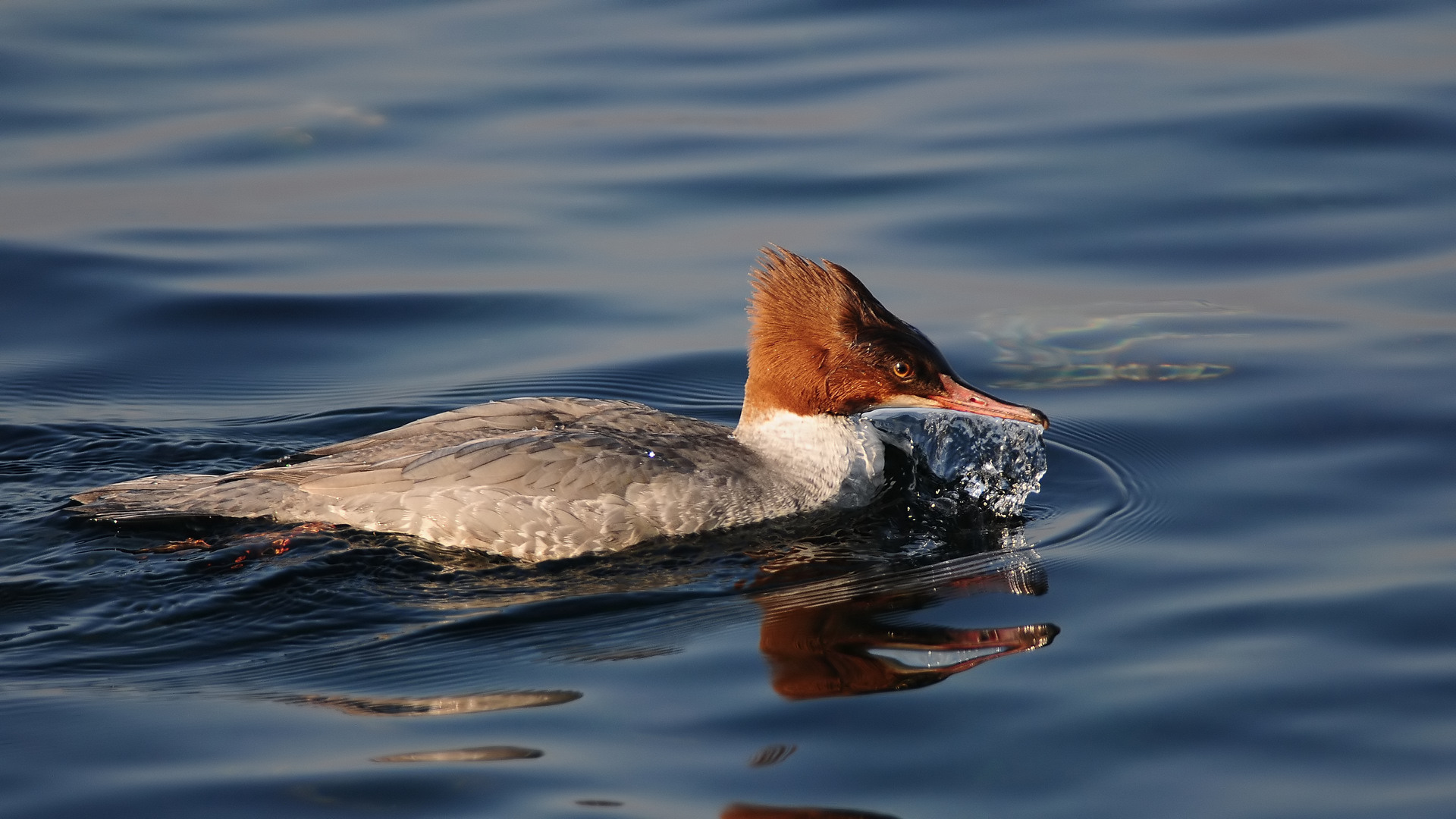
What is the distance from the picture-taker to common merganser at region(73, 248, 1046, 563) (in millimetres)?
7188

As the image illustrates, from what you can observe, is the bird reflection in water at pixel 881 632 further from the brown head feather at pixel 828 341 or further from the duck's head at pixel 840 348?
the brown head feather at pixel 828 341

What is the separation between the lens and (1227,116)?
42.7 feet

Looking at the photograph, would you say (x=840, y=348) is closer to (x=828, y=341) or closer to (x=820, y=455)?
(x=828, y=341)

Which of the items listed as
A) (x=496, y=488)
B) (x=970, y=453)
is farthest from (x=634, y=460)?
(x=970, y=453)

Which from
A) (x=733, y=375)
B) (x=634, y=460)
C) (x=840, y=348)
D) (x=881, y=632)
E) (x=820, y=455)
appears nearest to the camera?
(x=881, y=632)

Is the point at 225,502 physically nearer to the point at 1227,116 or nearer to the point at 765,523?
the point at 765,523

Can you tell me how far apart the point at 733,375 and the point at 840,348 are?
6.87ft

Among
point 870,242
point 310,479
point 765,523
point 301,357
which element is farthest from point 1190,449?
point 301,357

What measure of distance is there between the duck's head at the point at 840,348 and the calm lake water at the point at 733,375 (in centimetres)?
75

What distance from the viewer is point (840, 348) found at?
303 inches

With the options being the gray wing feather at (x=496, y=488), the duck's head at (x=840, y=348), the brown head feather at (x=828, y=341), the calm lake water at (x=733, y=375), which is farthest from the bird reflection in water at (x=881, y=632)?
the brown head feather at (x=828, y=341)

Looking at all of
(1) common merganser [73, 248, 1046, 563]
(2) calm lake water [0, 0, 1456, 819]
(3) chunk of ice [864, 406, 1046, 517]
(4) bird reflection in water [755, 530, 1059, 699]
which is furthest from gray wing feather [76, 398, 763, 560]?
(3) chunk of ice [864, 406, 1046, 517]

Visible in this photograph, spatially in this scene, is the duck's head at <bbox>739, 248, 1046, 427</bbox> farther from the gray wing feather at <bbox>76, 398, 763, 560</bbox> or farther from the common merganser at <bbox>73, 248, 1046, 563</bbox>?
the gray wing feather at <bbox>76, 398, 763, 560</bbox>

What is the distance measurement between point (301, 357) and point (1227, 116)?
7.70 metres
